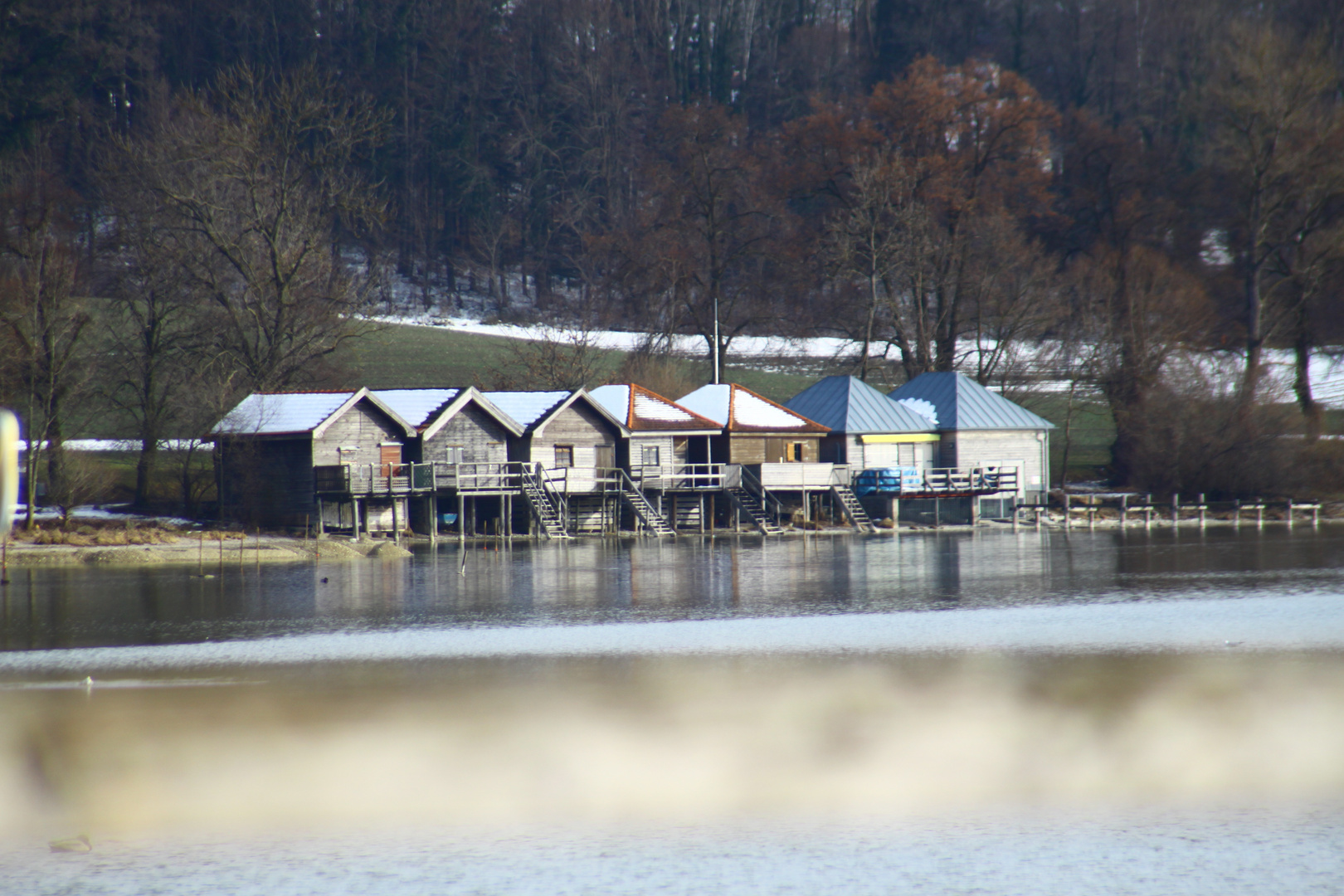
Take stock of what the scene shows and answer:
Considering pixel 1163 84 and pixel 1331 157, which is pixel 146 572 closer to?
pixel 1331 157

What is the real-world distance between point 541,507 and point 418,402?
240 inches

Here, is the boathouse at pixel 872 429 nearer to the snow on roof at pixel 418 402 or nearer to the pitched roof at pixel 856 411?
the pitched roof at pixel 856 411

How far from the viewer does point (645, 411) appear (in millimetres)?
48906

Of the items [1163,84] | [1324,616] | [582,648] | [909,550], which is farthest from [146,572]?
[1163,84]

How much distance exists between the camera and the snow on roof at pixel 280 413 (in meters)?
42.9

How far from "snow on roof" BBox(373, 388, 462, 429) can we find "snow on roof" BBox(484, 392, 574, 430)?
1.71 metres

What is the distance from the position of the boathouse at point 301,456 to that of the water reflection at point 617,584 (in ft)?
16.0

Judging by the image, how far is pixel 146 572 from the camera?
1305 inches

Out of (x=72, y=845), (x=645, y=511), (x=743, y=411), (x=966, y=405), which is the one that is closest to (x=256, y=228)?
(x=645, y=511)

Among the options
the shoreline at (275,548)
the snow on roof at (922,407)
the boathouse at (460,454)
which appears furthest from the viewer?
the snow on roof at (922,407)

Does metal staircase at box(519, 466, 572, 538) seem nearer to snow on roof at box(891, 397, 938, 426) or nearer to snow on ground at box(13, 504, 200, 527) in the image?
snow on ground at box(13, 504, 200, 527)

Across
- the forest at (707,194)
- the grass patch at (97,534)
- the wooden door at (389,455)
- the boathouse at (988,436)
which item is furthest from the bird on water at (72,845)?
the boathouse at (988,436)

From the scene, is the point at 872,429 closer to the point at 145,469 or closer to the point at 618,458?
the point at 618,458

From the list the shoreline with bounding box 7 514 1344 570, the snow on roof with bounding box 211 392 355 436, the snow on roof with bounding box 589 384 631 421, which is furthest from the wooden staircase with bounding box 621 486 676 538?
the snow on roof with bounding box 211 392 355 436
